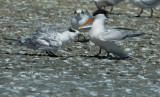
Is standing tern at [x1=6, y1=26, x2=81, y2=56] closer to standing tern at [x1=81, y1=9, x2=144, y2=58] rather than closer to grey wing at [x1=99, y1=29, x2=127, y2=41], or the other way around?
standing tern at [x1=81, y1=9, x2=144, y2=58]

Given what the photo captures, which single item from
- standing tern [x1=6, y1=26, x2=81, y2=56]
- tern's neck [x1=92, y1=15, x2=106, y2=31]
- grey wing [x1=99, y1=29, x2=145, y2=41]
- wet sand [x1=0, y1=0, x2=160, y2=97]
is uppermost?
tern's neck [x1=92, y1=15, x2=106, y2=31]

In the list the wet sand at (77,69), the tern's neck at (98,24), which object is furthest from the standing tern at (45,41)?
the tern's neck at (98,24)

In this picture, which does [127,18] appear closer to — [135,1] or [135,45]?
[135,1]

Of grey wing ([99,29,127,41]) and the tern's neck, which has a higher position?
the tern's neck

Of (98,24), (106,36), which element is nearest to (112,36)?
(106,36)

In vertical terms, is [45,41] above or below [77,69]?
above

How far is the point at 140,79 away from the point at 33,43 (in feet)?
8.83

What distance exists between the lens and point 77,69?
7672 mm

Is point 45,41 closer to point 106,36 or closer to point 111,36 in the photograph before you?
point 106,36

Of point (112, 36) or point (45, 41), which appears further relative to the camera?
point (45, 41)

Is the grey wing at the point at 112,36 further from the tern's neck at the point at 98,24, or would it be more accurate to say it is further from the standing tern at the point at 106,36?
the tern's neck at the point at 98,24

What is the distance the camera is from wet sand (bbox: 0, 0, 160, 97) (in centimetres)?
620

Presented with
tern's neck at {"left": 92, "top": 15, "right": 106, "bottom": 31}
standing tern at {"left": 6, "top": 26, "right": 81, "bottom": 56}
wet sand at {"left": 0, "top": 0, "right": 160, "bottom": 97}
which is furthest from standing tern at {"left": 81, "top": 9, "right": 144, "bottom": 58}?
standing tern at {"left": 6, "top": 26, "right": 81, "bottom": 56}

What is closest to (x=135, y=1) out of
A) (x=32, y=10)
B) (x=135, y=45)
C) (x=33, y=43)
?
(x=32, y=10)
